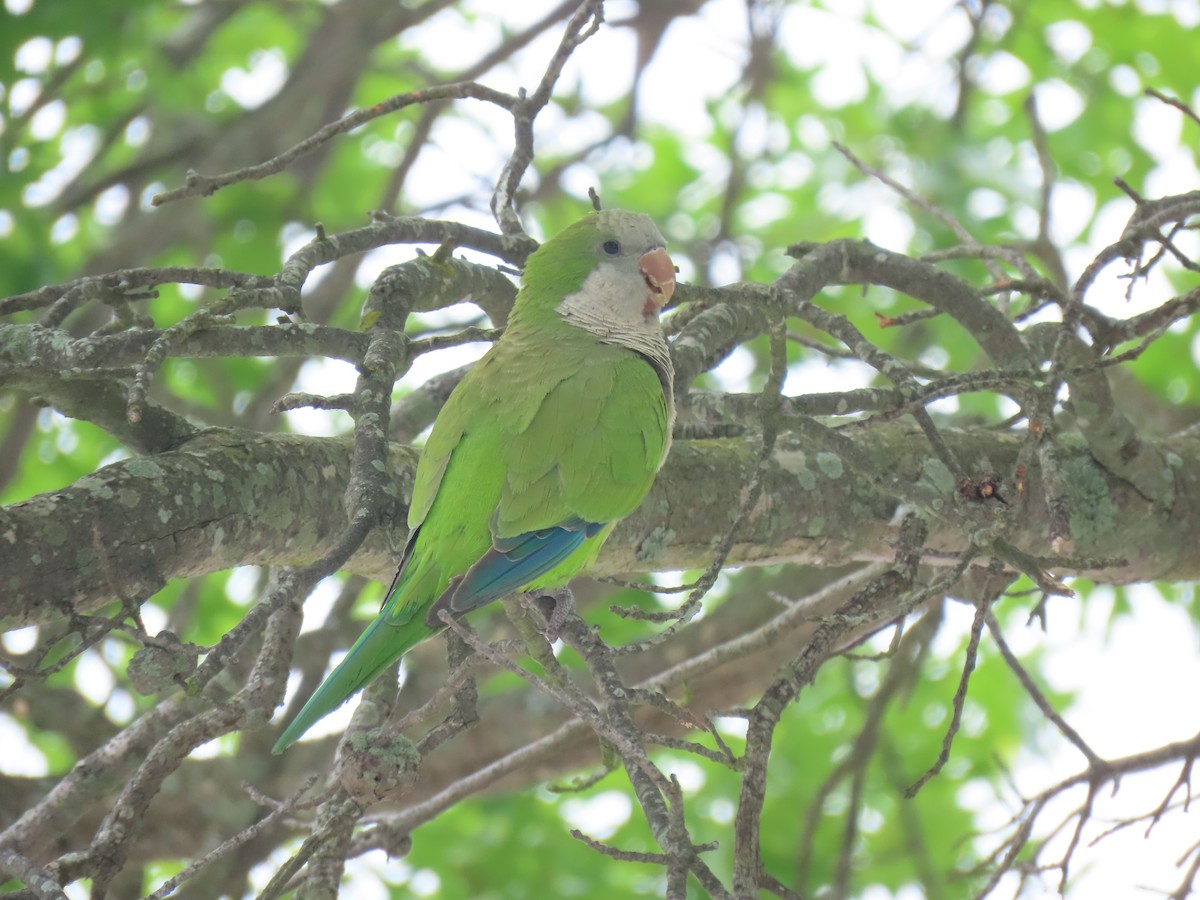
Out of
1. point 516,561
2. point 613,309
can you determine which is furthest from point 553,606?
point 613,309

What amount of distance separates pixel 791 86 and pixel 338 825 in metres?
6.37

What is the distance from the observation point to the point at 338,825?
2.49m

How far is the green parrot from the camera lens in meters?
2.82

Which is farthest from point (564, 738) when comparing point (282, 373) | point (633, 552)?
point (282, 373)

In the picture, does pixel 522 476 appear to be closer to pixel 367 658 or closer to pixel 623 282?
pixel 367 658

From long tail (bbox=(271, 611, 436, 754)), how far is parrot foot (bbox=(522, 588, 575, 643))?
34 cm

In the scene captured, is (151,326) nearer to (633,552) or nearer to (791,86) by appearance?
(633,552)

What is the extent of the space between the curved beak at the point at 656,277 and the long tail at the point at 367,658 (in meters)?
1.35

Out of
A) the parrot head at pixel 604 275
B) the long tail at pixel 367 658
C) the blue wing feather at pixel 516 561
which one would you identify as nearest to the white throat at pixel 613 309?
the parrot head at pixel 604 275

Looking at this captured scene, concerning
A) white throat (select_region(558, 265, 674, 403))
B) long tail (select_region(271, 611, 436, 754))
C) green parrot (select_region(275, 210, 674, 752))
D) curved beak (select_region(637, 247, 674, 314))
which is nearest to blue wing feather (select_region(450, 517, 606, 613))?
green parrot (select_region(275, 210, 674, 752))

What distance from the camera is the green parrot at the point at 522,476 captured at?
2824 mm

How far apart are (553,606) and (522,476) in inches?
16.8

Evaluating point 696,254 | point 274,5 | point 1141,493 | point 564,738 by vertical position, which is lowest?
point 564,738

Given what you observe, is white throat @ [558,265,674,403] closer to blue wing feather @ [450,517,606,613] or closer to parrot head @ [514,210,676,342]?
parrot head @ [514,210,676,342]
